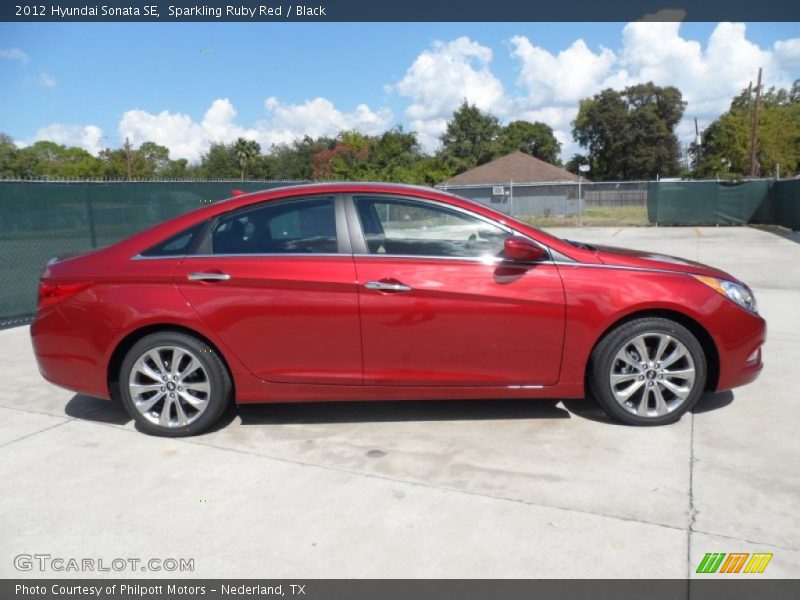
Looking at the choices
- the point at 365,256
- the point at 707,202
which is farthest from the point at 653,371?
the point at 707,202

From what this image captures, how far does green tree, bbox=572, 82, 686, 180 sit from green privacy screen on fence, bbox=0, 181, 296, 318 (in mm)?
67535

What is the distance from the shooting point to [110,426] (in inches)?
187

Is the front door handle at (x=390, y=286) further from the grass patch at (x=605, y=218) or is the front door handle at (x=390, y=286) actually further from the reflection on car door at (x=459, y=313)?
the grass patch at (x=605, y=218)

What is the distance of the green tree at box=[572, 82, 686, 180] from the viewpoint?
229 ft

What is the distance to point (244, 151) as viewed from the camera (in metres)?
66.1

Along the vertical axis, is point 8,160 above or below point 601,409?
above

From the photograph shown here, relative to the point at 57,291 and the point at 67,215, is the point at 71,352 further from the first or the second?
the point at 67,215

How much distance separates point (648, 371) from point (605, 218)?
27.7 m

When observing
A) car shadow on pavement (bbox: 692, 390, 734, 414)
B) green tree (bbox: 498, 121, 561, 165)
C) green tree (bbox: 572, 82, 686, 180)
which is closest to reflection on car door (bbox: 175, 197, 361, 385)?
car shadow on pavement (bbox: 692, 390, 734, 414)

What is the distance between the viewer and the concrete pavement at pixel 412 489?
301 cm

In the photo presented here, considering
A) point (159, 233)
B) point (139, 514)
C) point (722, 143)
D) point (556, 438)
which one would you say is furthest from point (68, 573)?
point (722, 143)

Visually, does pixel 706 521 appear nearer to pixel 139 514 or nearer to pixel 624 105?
pixel 139 514

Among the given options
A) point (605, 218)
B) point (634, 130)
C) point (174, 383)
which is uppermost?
point (634, 130)
